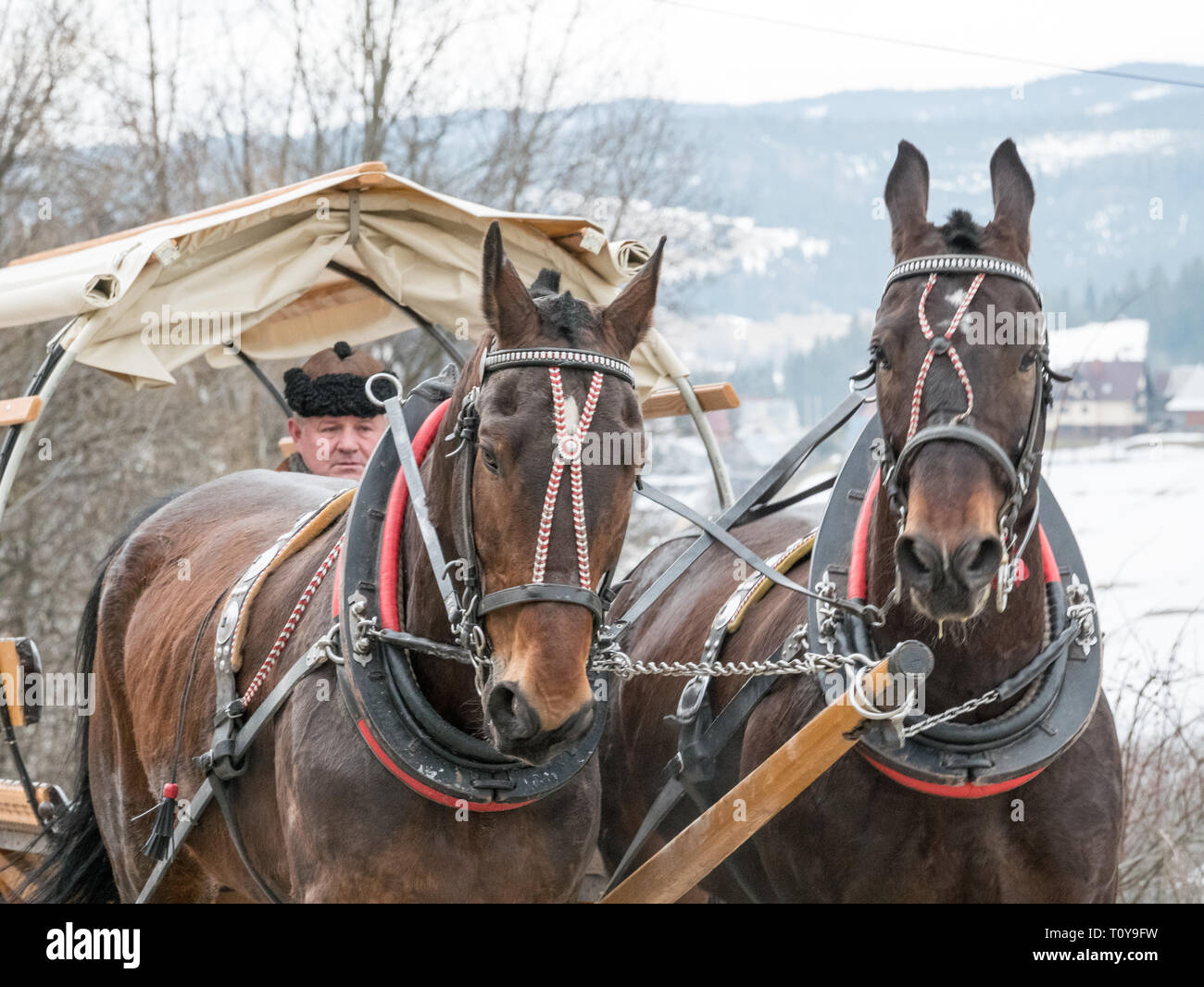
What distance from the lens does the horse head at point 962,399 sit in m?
2.63

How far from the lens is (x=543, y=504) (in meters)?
2.52

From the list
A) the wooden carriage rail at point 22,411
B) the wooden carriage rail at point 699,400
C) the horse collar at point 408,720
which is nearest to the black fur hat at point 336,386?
the wooden carriage rail at point 699,400

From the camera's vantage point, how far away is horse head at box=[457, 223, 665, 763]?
8.05 feet

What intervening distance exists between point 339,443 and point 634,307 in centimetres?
325


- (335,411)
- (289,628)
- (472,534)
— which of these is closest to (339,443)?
(335,411)

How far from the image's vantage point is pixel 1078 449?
1122 cm

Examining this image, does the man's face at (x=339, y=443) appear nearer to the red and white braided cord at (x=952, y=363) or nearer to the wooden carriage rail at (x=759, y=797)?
the wooden carriage rail at (x=759, y=797)

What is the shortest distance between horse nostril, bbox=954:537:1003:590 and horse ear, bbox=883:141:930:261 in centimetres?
78

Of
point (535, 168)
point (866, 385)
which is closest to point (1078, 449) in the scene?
point (535, 168)

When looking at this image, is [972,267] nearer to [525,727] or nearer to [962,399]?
[962,399]

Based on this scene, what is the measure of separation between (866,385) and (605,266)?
1.53 m

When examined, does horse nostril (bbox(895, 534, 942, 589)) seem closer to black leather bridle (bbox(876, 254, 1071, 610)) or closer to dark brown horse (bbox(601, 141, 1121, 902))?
dark brown horse (bbox(601, 141, 1121, 902))

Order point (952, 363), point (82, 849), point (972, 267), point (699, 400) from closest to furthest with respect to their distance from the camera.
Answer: point (952, 363), point (972, 267), point (82, 849), point (699, 400)

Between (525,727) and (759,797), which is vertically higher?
(525,727)
